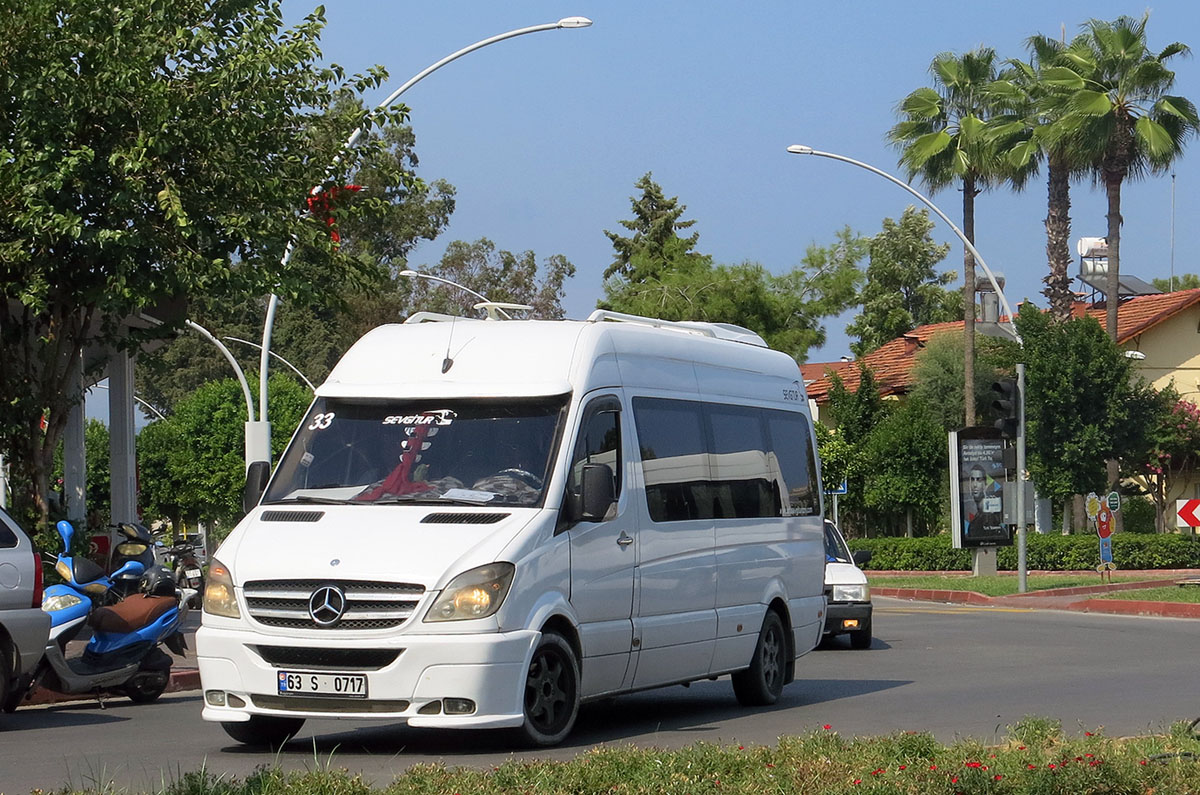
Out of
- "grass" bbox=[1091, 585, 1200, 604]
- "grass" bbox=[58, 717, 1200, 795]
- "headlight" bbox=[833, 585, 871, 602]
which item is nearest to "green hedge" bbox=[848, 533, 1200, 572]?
"grass" bbox=[1091, 585, 1200, 604]

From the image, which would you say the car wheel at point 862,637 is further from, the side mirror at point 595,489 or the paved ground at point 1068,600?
the side mirror at point 595,489

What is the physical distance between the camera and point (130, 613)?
1376cm

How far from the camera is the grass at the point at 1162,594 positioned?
27.1 m

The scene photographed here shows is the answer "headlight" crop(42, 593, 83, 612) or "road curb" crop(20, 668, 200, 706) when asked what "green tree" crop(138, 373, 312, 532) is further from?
"headlight" crop(42, 593, 83, 612)

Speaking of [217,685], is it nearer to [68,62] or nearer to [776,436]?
[776,436]

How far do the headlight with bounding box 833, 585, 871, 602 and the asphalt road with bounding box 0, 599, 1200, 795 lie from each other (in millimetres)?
614

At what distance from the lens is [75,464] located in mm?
21953

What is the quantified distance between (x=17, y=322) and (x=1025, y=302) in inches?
1471

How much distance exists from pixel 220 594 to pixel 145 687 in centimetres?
460

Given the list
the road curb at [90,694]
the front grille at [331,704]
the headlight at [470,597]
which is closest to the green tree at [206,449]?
the road curb at [90,694]

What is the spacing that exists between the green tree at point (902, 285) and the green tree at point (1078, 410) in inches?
1321

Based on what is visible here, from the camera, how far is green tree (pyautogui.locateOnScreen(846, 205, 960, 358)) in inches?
3228

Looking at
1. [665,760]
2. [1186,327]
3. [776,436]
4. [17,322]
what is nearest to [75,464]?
[17,322]

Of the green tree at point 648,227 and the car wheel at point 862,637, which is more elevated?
the green tree at point 648,227
